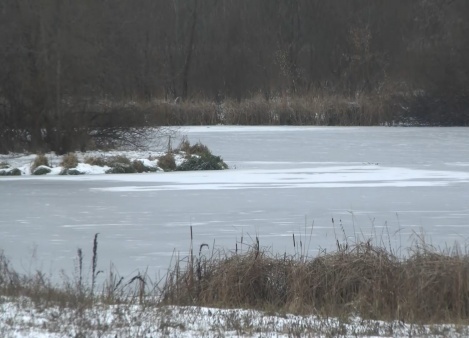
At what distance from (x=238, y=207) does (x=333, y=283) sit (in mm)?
5179

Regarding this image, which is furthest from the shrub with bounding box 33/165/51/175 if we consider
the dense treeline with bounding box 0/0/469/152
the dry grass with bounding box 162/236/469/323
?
the dry grass with bounding box 162/236/469/323

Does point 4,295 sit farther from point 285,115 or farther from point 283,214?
point 285,115

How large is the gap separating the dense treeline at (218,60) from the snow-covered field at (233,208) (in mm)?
2710

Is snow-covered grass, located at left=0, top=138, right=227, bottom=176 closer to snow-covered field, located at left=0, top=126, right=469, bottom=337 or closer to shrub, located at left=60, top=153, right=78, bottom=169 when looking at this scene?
shrub, located at left=60, top=153, right=78, bottom=169

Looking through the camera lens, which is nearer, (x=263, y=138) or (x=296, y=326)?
(x=296, y=326)

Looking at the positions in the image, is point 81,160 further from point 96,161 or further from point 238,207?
point 238,207

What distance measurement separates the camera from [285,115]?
35.8 metres

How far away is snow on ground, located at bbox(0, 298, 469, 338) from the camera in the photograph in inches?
229

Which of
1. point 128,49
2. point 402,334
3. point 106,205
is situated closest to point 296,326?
point 402,334

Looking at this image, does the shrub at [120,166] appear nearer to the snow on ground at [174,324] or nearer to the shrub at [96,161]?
the shrub at [96,161]

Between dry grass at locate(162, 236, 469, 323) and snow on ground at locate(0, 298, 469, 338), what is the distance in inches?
21.7

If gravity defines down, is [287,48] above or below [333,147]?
above

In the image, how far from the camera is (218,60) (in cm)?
5131

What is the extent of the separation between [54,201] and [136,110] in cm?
1039
